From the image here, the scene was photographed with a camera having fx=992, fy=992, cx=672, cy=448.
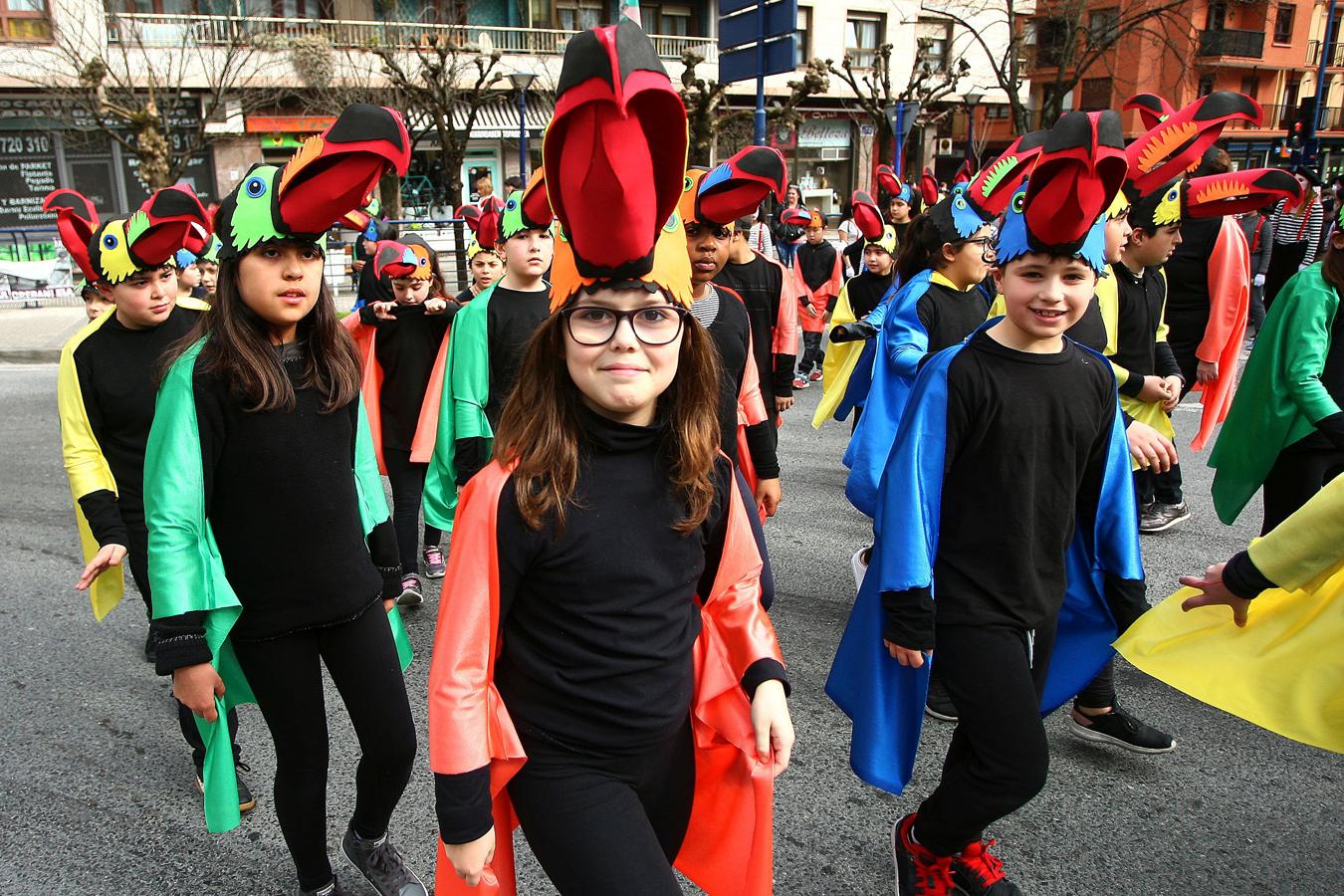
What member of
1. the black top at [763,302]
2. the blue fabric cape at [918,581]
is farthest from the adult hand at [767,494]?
the blue fabric cape at [918,581]

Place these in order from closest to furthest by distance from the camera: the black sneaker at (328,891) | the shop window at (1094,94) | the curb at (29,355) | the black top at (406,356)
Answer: the black sneaker at (328,891), the black top at (406,356), the curb at (29,355), the shop window at (1094,94)

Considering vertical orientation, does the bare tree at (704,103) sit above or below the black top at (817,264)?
above

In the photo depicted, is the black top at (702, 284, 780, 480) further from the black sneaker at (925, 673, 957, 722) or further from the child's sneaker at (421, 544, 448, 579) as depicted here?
the child's sneaker at (421, 544, 448, 579)

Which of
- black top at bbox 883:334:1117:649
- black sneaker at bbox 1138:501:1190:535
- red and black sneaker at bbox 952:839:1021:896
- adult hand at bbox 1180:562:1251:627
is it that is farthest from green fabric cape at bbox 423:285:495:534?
black sneaker at bbox 1138:501:1190:535

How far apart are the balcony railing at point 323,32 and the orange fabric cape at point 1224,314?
20509 mm

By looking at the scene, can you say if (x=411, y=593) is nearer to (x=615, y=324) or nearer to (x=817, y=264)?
(x=615, y=324)

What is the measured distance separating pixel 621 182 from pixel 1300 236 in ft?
37.8

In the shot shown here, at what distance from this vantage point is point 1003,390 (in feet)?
8.46

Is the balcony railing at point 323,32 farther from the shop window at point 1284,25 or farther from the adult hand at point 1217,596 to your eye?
the shop window at point 1284,25

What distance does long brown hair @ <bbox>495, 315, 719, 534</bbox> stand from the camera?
6.27 feet

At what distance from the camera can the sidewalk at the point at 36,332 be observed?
1241 centimetres

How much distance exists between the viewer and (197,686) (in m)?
2.33

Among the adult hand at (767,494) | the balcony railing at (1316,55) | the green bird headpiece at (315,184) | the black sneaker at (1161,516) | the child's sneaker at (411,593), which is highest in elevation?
the balcony railing at (1316,55)

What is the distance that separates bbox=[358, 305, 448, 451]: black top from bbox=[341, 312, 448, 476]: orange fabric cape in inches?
1.6
